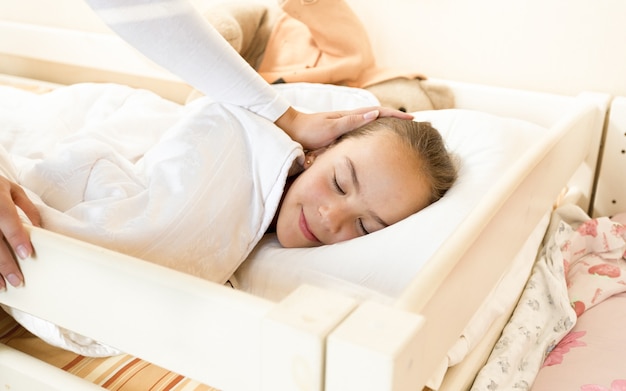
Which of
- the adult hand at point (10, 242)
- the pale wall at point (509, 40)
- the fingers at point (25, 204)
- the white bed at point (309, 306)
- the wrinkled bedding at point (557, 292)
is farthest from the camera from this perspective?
the pale wall at point (509, 40)

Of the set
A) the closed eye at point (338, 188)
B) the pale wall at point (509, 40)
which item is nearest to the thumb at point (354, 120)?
the closed eye at point (338, 188)

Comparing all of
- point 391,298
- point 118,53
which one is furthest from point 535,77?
point 118,53

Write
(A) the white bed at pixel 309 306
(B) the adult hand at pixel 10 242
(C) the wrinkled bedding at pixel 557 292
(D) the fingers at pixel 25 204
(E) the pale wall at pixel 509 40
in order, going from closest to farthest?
(A) the white bed at pixel 309 306, (B) the adult hand at pixel 10 242, (D) the fingers at pixel 25 204, (C) the wrinkled bedding at pixel 557 292, (E) the pale wall at pixel 509 40

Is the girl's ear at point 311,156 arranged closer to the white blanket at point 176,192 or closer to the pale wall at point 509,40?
the white blanket at point 176,192

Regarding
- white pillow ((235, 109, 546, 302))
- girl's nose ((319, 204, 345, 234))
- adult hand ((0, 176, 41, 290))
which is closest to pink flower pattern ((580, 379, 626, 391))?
white pillow ((235, 109, 546, 302))

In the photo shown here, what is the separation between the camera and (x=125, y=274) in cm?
57

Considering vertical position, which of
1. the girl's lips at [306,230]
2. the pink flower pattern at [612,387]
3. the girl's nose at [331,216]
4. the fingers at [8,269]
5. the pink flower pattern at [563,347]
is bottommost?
the pink flower pattern at [563,347]

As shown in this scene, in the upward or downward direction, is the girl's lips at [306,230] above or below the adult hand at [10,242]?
below

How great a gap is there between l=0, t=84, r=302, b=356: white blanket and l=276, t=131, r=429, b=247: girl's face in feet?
0.12

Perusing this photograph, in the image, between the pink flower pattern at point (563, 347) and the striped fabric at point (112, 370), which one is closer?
the striped fabric at point (112, 370)

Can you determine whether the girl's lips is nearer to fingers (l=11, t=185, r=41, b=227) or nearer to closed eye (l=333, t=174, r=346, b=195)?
closed eye (l=333, t=174, r=346, b=195)

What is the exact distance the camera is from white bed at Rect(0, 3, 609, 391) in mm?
471

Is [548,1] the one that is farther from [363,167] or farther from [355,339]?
[355,339]

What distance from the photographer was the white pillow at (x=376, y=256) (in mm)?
816
